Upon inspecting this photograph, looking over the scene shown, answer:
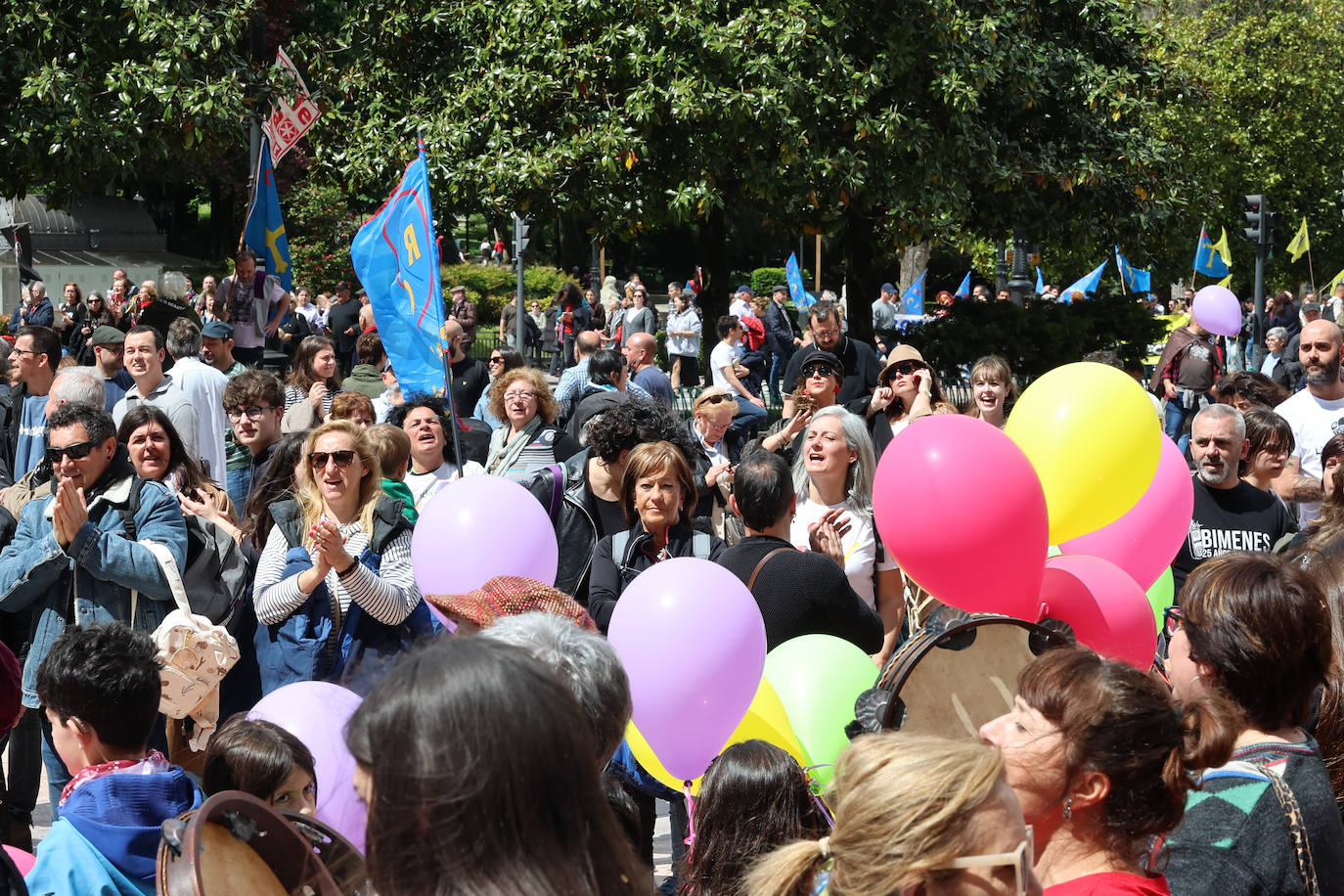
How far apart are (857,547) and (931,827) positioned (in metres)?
3.59

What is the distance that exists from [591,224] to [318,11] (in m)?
21.9

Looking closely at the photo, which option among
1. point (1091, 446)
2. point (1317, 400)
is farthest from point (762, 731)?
point (1317, 400)

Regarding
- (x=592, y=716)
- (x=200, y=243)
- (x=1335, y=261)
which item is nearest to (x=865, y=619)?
(x=592, y=716)

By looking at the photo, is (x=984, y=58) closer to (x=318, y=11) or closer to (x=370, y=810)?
(x=370, y=810)

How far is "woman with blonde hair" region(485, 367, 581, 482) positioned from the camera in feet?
23.5

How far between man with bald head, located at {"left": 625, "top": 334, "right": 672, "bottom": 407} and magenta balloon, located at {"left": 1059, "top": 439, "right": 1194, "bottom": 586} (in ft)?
15.5

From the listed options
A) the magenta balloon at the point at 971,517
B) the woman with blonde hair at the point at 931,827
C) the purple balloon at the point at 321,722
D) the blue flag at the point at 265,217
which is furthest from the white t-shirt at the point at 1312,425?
the blue flag at the point at 265,217

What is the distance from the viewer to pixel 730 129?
1257cm

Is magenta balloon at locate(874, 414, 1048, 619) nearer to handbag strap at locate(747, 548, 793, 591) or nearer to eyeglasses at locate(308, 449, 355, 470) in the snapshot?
handbag strap at locate(747, 548, 793, 591)

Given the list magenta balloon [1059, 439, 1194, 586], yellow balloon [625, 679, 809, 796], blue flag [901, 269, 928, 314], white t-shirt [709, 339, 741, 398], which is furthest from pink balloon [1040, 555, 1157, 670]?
blue flag [901, 269, 928, 314]

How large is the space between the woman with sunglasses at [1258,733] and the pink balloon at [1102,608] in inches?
37.5

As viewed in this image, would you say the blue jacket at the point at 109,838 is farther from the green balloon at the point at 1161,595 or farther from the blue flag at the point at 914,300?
the blue flag at the point at 914,300

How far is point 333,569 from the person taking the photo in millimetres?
4715

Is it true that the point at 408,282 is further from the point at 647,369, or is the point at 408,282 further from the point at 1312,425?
the point at 1312,425
